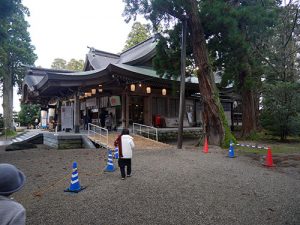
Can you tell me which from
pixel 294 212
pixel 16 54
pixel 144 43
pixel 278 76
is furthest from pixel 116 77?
pixel 16 54

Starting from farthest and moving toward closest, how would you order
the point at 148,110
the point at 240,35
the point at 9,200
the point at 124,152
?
the point at 148,110, the point at 240,35, the point at 124,152, the point at 9,200

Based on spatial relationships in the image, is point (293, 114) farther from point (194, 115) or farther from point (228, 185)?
point (228, 185)

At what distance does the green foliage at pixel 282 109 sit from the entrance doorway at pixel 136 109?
29.2 ft

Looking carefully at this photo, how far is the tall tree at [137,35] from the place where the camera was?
1328 inches

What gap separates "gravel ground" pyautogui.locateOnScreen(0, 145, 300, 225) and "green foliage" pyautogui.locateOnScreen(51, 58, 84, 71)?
37.6 metres

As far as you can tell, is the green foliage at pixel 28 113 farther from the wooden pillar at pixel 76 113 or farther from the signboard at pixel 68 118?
the wooden pillar at pixel 76 113

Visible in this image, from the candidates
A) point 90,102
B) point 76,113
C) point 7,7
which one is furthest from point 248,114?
point 7,7

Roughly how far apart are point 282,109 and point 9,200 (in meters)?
15.6

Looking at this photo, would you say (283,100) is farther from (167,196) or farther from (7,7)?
(7,7)

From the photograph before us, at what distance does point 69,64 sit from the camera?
44281 mm

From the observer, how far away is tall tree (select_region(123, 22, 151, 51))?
33719 mm

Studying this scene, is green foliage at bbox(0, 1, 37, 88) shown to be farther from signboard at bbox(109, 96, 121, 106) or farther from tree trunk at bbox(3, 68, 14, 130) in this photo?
signboard at bbox(109, 96, 121, 106)

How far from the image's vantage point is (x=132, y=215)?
380cm

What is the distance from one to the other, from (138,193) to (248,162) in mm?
5380
